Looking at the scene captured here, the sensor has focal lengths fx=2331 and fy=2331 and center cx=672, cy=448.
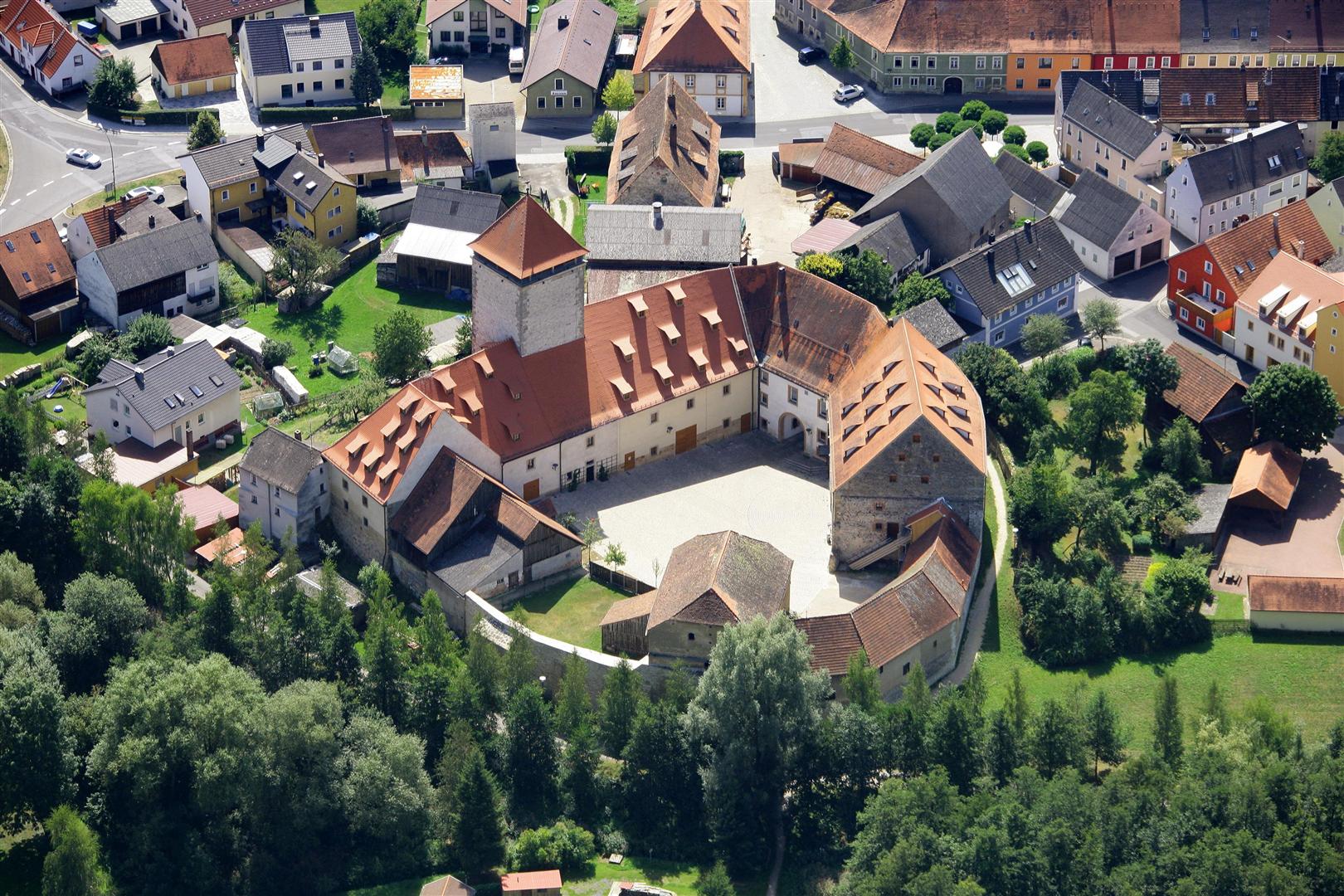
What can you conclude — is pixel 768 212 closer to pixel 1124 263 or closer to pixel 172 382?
pixel 1124 263

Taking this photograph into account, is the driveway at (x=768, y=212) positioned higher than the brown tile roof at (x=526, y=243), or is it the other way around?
the brown tile roof at (x=526, y=243)

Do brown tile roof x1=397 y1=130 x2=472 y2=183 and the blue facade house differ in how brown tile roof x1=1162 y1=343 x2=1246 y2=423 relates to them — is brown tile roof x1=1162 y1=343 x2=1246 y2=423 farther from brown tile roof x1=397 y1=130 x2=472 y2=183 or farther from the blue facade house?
brown tile roof x1=397 y1=130 x2=472 y2=183

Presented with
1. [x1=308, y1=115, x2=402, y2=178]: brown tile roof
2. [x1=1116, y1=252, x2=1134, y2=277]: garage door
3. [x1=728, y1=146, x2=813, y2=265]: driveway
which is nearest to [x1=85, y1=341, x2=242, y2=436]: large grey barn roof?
[x1=308, y1=115, x2=402, y2=178]: brown tile roof

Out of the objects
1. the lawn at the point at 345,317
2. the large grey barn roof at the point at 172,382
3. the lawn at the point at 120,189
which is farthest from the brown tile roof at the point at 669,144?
the lawn at the point at 120,189

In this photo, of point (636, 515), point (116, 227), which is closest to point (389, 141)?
point (116, 227)

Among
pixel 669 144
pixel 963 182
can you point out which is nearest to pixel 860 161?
pixel 963 182

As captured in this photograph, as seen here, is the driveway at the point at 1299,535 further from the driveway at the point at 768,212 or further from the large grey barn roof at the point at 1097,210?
the driveway at the point at 768,212
